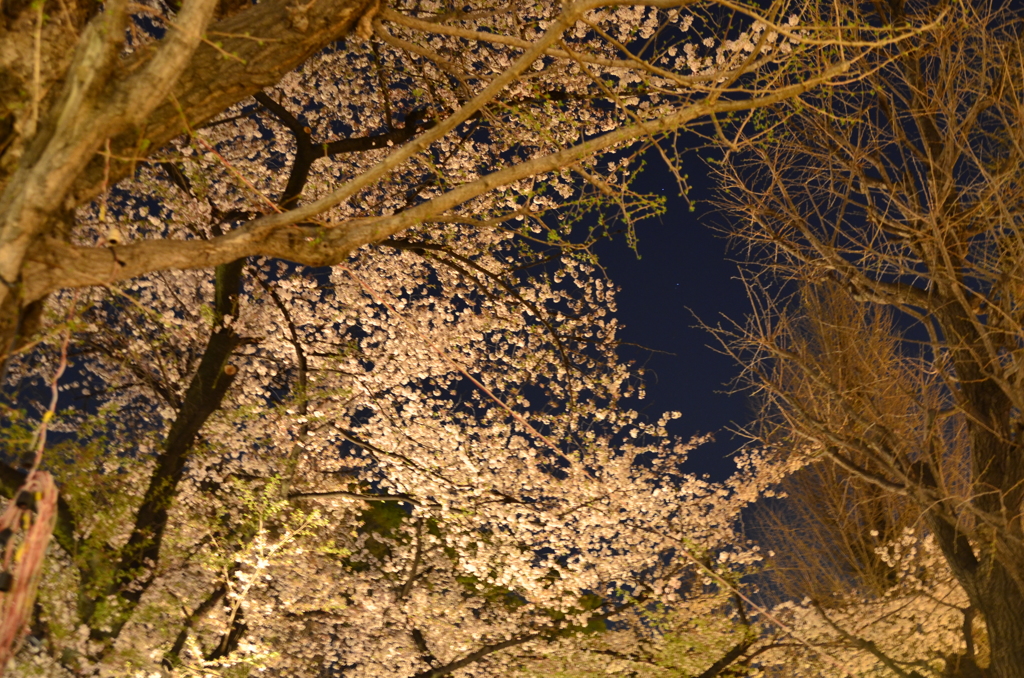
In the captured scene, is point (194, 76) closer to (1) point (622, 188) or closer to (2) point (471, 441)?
(1) point (622, 188)

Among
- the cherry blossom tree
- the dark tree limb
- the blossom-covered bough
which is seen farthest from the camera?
the dark tree limb

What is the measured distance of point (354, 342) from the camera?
26.0 ft

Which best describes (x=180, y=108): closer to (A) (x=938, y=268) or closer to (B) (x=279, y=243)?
(B) (x=279, y=243)

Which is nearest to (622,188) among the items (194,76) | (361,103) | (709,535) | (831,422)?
(194,76)

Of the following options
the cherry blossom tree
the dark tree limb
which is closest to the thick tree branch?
the cherry blossom tree

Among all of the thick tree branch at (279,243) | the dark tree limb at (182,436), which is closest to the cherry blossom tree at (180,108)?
the thick tree branch at (279,243)

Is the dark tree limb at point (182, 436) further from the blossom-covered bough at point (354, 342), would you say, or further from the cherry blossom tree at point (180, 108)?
the cherry blossom tree at point (180, 108)

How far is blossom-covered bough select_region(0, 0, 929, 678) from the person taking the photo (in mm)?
3180

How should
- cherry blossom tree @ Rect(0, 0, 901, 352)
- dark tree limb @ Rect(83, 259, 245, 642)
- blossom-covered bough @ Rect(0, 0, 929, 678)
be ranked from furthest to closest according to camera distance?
dark tree limb @ Rect(83, 259, 245, 642) < blossom-covered bough @ Rect(0, 0, 929, 678) < cherry blossom tree @ Rect(0, 0, 901, 352)

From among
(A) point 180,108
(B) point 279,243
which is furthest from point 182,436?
(A) point 180,108

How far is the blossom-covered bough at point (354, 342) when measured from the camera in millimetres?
3180

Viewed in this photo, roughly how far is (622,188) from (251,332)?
18.9 ft

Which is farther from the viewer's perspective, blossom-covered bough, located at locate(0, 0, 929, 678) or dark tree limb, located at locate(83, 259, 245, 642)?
dark tree limb, located at locate(83, 259, 245, 642)

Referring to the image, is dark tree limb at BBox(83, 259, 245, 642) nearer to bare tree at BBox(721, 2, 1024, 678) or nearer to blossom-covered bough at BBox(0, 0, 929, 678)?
blossom-covered bough at BBox(0, 0, 929, 678)
